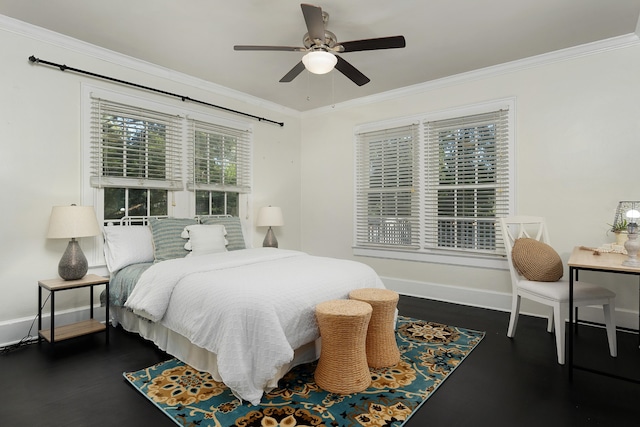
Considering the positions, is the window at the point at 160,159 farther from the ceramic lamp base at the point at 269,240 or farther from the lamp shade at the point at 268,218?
the ceramic lamp base at the point at 269,240

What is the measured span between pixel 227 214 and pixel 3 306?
90.6 inches

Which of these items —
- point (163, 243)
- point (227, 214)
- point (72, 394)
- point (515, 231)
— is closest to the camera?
point (72, 394)

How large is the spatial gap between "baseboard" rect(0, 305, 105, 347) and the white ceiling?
88.9 inches

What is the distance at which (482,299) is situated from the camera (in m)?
3.87

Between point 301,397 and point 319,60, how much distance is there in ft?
7.38

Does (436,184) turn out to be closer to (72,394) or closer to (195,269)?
(195,269)

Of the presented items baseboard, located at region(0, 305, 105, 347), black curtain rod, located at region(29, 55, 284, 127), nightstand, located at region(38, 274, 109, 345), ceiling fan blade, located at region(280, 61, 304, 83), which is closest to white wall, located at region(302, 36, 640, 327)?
ceiling fan blade, located at region(280, 61, 304, 83)

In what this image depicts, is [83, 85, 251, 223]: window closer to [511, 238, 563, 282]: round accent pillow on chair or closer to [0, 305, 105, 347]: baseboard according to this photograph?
[0, 305, 105, 347]: baseboard

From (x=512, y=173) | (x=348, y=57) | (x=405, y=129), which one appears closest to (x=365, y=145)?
(x=405, y=129)

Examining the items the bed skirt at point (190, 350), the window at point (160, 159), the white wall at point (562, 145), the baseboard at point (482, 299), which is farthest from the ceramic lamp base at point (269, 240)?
the bed skirt at point (190, 350)

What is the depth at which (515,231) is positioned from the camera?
3590 millimetres

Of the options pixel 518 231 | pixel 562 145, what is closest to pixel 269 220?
pixel 518 231

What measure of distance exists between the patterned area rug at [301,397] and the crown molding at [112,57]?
288cm

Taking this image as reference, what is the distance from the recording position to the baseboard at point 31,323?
9.16ft
